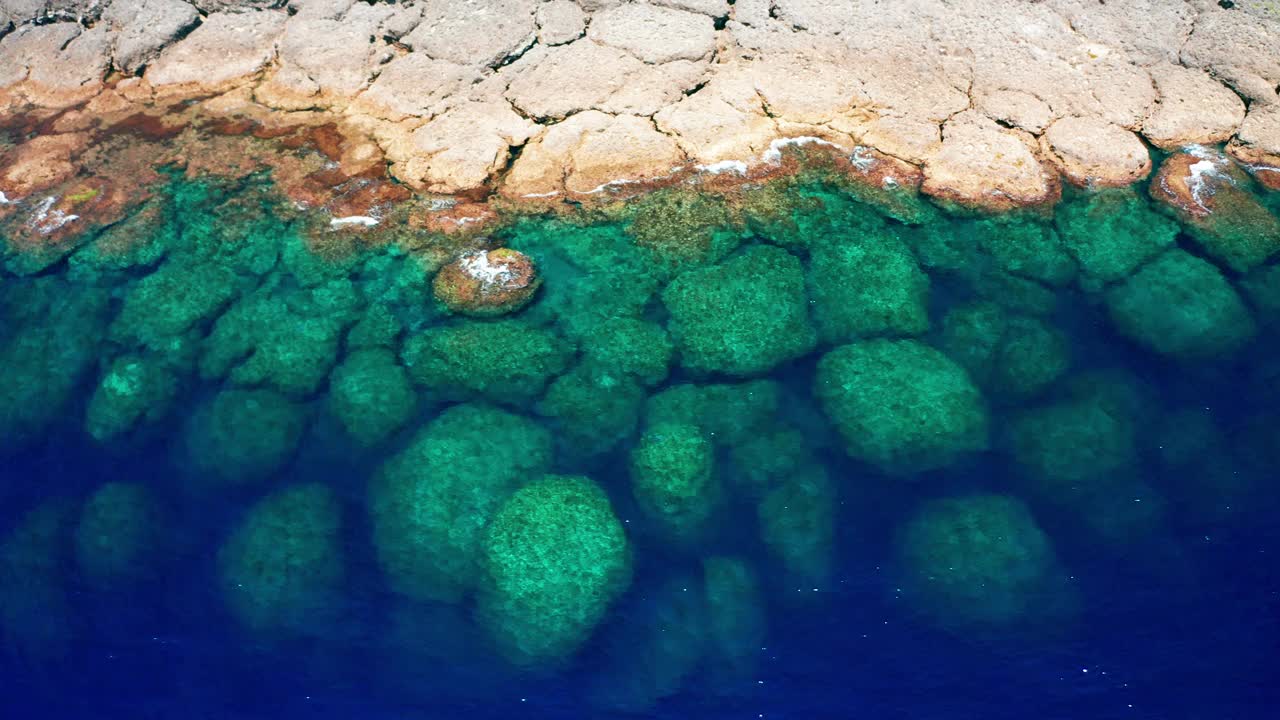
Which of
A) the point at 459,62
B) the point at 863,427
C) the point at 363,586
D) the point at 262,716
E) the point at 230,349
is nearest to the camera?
the point at 262,716

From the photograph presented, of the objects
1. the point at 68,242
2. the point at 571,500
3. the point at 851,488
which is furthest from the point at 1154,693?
the point at 68,242

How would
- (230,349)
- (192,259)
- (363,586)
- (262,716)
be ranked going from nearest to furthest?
(262,716), (363,586), (230,349), (192,259)

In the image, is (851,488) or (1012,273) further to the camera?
(1012,273)

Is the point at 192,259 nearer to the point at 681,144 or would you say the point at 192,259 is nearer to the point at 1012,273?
the point at 681,144

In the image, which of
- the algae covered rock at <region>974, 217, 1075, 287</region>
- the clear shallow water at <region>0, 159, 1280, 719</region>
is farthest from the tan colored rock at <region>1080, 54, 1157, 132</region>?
the algae covered rock at <region>974, 217, 1075, 287</region>

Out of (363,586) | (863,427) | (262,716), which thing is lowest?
(262,716)

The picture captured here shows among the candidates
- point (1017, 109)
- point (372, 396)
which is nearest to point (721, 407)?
point (372, 396)

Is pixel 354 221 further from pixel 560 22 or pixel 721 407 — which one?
pixel 721 407

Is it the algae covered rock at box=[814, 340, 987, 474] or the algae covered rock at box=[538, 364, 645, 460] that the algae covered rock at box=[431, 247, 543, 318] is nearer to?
the algae covered rock at box=[538, 364, 645, 460]
